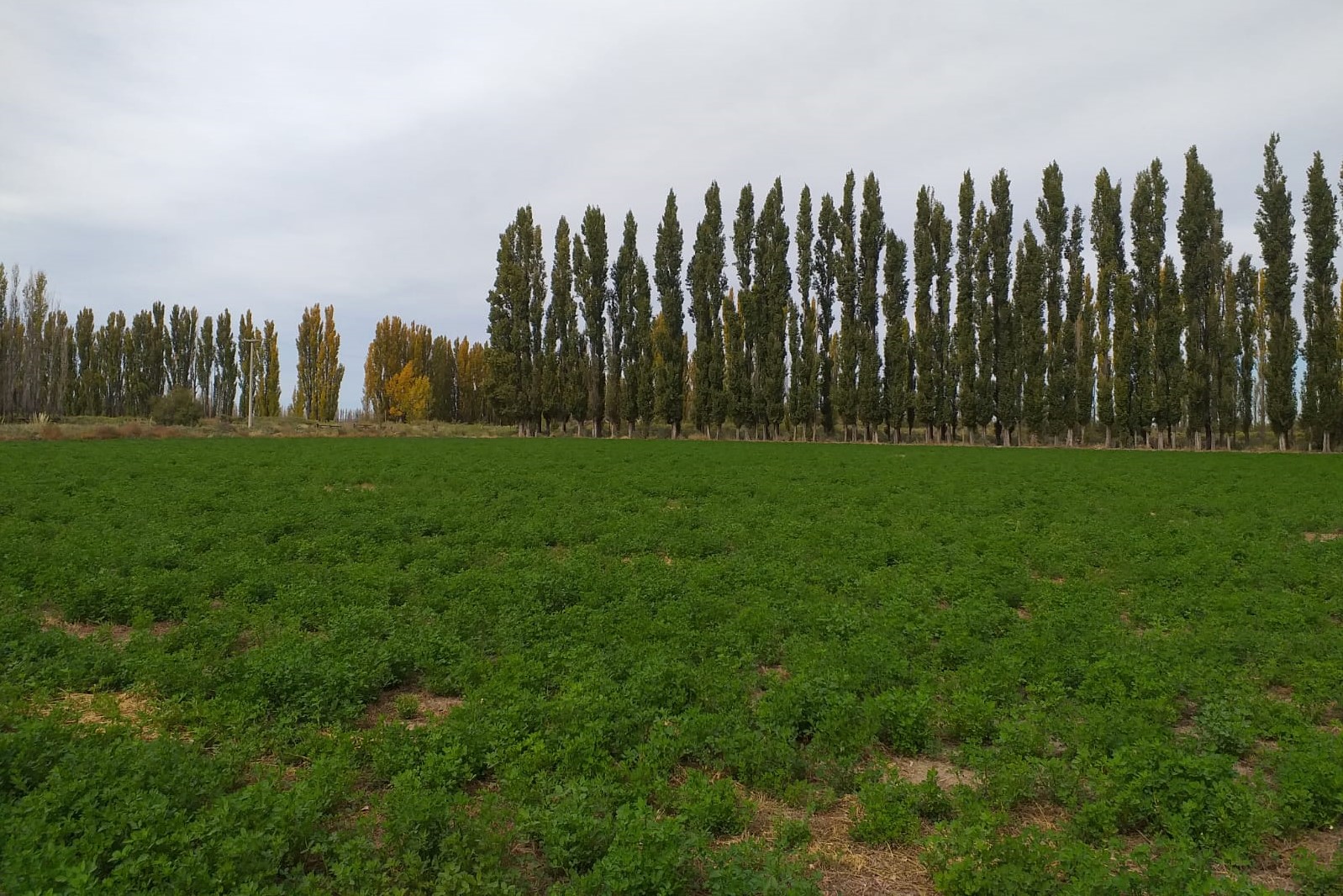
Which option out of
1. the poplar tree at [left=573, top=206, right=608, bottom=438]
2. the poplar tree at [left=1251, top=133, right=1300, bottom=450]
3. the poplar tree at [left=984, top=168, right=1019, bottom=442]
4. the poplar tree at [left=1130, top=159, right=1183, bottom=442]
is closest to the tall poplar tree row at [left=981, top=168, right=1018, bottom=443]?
the poplar tree at [left=984, top=168, right=1019, bottom=442]

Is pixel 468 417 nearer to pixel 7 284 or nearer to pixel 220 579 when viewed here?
pixel 7 284

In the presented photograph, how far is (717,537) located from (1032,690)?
26.2 feet

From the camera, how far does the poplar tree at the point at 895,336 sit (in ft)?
199

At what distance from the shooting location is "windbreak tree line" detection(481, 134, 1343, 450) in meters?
53.4

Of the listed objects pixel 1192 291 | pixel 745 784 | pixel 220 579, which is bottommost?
pixel 745 784

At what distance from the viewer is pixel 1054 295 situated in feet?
201

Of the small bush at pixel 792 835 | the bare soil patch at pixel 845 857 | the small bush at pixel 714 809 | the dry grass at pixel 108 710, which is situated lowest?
the bare soil patch at pixel 845 857

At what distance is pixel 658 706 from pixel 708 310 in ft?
209

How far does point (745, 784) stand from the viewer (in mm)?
5883

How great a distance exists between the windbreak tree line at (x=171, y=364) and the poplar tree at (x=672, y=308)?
172 feet

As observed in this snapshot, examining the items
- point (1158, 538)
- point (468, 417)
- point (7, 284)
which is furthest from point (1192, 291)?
point (7, 284)

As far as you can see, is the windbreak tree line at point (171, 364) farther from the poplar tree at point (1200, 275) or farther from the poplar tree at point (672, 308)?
the poplar tree at point (1200, 275)

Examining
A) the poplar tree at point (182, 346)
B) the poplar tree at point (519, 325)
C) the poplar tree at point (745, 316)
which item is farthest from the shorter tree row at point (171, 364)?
the poplar tree at point (745, 316)

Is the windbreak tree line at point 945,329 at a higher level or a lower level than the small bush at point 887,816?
higher
